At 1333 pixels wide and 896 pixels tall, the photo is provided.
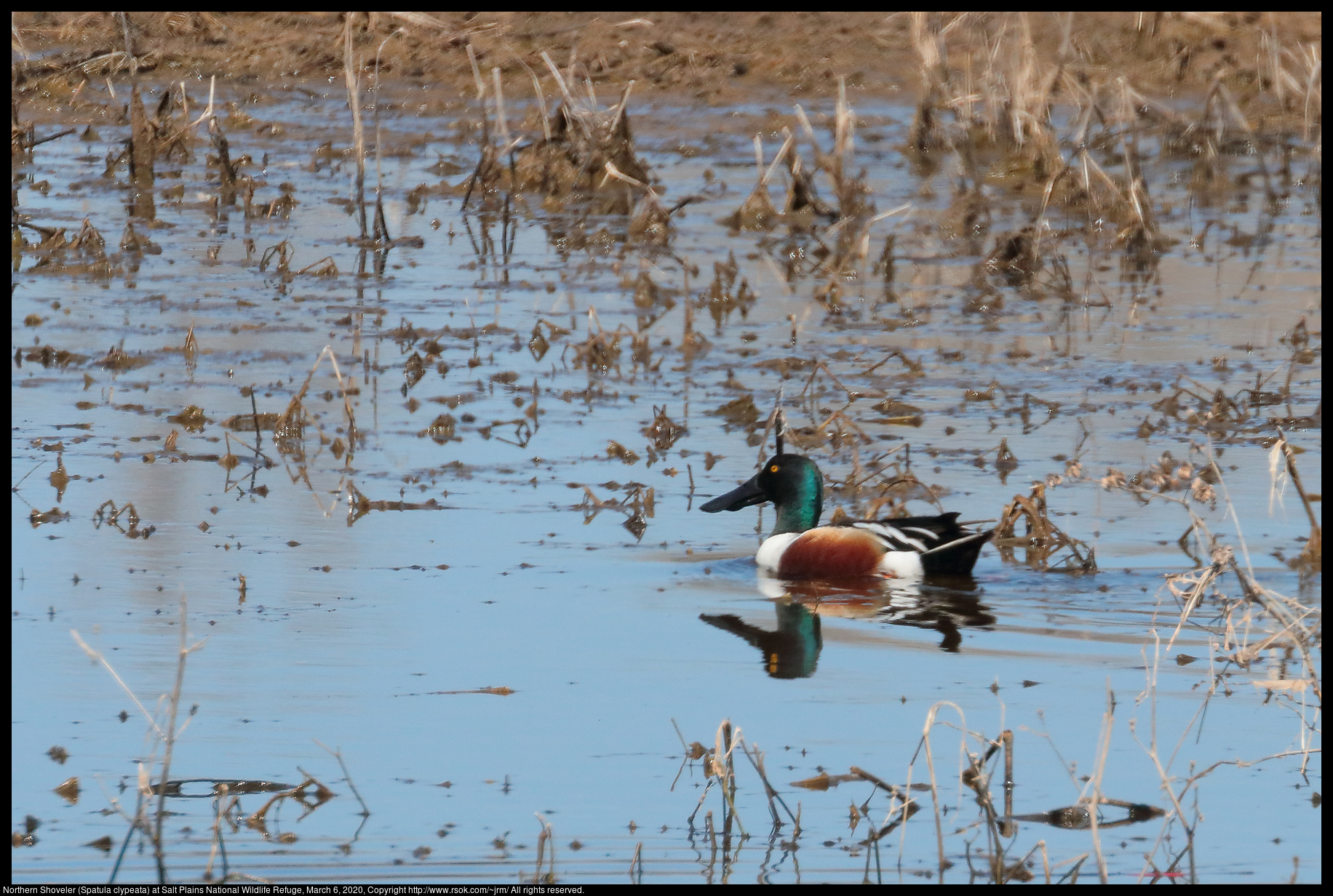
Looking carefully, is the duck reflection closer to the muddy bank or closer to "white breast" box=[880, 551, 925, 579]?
"white breast" box=[880, 551, 925, 579]

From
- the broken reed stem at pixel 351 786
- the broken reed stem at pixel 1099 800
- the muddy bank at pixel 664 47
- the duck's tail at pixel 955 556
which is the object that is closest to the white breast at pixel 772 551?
the duck's tail at pixel 955 556

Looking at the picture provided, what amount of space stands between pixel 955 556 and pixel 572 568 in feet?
4.81

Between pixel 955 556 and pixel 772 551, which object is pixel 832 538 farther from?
pixel 955 556

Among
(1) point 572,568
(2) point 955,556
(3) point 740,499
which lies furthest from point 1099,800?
(3) point 740,499

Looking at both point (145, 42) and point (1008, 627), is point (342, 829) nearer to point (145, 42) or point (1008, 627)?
point (1008, 627)

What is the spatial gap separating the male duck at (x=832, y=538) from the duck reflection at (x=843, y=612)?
0.06 metres

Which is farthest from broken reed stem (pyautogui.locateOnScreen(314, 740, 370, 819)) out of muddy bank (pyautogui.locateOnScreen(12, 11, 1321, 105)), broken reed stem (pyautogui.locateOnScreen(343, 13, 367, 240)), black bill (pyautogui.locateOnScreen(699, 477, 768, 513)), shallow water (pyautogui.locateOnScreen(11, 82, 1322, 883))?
muddy bank (pyautogui.locateOnScreen(12, 11, 1321, 105))

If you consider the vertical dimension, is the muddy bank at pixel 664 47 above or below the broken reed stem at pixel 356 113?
above

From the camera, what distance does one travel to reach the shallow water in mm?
5109

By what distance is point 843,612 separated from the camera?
7574mm

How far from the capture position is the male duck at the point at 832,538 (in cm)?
782

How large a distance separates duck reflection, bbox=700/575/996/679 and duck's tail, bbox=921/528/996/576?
0.13 ft

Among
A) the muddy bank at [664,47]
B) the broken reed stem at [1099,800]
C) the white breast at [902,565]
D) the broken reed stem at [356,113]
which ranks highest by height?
the muddy bank at [664,47]

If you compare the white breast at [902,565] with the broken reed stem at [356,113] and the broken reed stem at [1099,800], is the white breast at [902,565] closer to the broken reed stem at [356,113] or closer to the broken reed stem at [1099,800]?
the broken reed stem at [1099,800]
